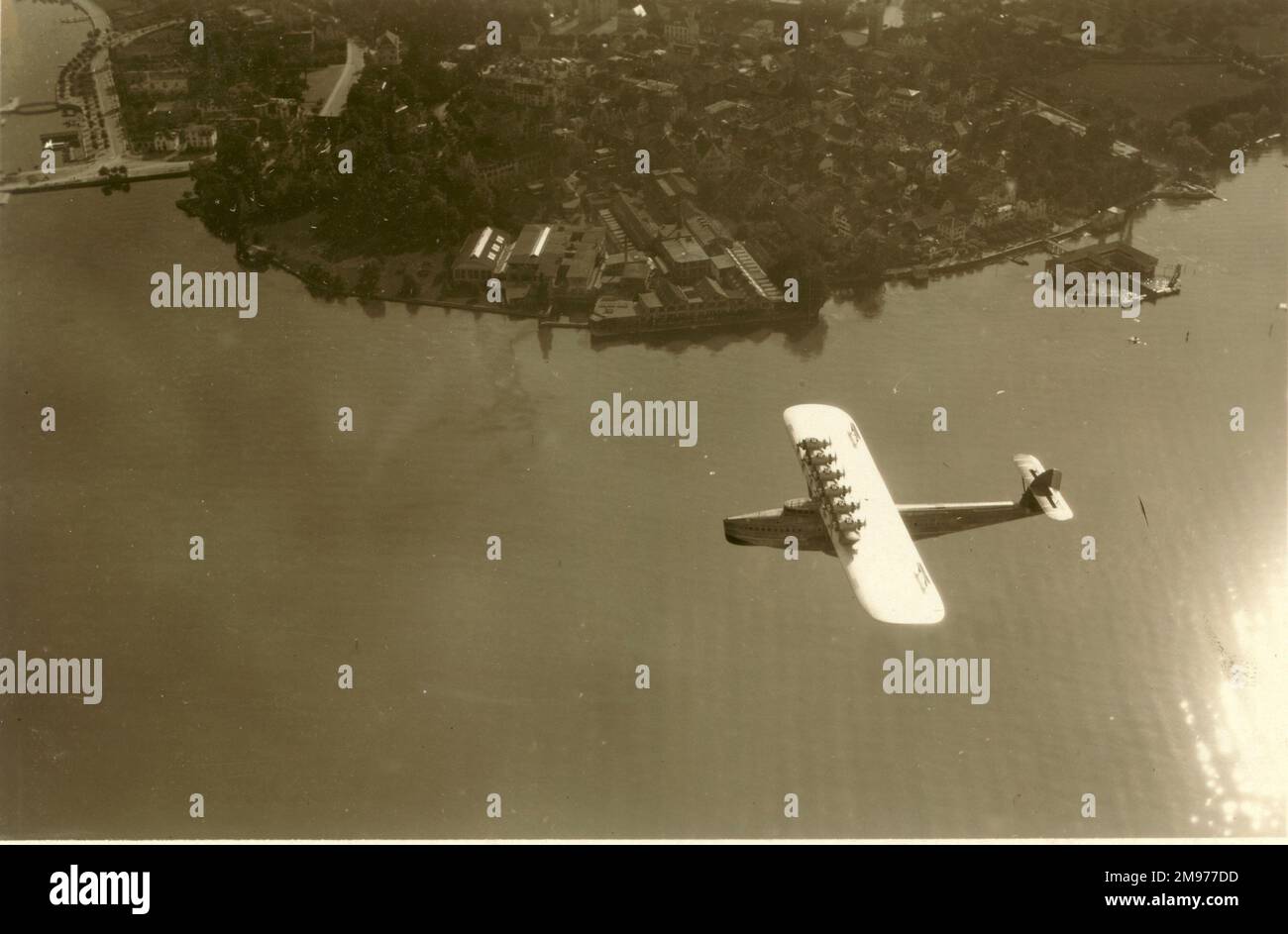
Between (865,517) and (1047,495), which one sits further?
(1047,495)

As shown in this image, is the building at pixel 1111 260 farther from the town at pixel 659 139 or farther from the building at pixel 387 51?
the building at pixel 387 51

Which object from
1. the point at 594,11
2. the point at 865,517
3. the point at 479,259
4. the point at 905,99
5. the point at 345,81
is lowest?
the point at 865,517

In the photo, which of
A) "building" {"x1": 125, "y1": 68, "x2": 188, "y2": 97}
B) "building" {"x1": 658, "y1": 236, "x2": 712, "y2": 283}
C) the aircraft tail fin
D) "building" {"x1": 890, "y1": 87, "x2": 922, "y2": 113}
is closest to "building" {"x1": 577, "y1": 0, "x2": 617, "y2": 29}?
"building" {"x1": 890, "y1": 87, "x2": 922, "y2": 113}

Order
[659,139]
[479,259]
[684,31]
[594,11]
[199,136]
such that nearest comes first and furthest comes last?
[479,259] → [659,139] → [199,136] → [684,31] → [594,11]

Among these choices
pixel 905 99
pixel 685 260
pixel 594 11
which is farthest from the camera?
pixel 594 11

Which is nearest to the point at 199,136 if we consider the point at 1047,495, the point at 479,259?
the point at 479,259

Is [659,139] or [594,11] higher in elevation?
[594,11]

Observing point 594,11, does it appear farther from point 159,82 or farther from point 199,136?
point 159,82

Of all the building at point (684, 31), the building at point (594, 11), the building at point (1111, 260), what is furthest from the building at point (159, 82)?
the building at point (1111, 260)
